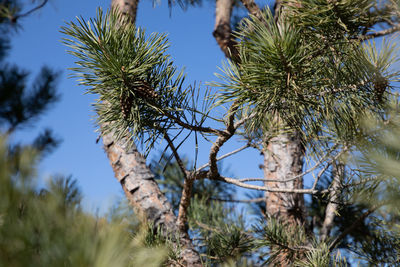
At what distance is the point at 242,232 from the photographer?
105cm

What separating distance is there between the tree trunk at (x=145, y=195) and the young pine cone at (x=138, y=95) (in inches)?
13.4

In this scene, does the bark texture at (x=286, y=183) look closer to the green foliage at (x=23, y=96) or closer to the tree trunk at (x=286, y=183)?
the tree trunk at (x=286, y=183)

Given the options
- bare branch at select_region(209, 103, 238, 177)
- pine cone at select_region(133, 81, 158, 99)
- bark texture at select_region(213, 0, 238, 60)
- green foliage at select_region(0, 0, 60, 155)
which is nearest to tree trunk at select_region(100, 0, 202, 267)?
bare branch at select_region(209, 103, 238, 177)

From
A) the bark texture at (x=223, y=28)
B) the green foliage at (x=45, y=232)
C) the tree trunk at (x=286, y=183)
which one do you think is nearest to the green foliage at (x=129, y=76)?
the green foliage at (x=45, y=232)

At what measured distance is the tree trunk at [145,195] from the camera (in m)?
0.94

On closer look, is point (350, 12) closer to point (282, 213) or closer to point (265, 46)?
point (265, 46)

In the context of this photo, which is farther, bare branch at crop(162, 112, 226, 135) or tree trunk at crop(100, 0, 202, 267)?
tree trunk at crop(100, 0, 202, 267)

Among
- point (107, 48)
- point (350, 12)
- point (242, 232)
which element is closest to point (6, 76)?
point (242, 232)

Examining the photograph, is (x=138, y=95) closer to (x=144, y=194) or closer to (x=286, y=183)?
(x=144, y=194)

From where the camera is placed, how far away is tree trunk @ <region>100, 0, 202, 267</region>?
36.9 inches

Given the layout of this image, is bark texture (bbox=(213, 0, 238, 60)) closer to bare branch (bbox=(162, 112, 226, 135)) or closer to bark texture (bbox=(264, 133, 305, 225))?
bark texture (bbox=(264, 133, 305, 225))

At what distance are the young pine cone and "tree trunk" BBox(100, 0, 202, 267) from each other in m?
0.34

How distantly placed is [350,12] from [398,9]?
0.09m

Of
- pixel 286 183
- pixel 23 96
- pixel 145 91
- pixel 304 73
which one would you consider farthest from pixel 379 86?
pixel 23 96
